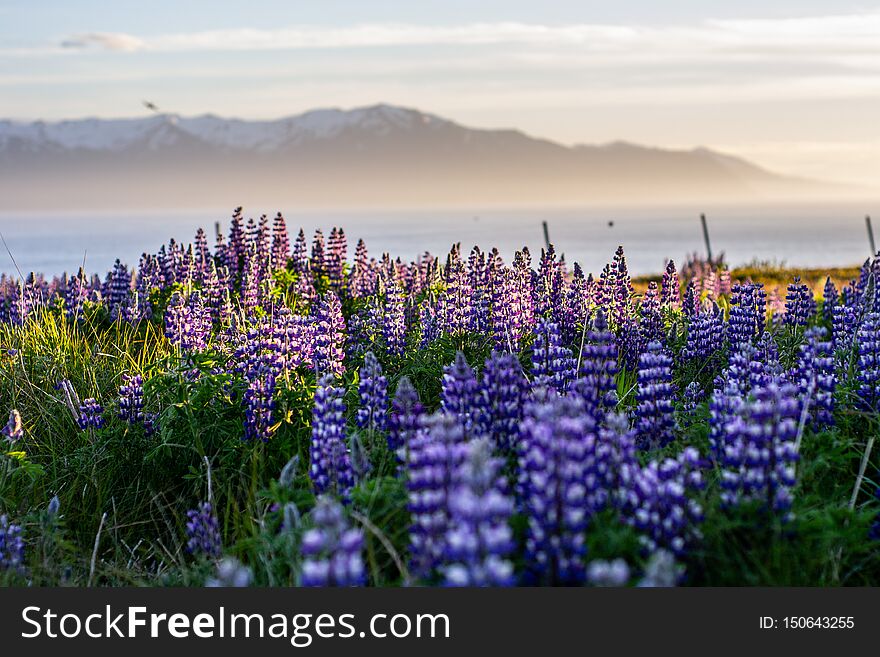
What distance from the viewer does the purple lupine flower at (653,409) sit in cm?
543

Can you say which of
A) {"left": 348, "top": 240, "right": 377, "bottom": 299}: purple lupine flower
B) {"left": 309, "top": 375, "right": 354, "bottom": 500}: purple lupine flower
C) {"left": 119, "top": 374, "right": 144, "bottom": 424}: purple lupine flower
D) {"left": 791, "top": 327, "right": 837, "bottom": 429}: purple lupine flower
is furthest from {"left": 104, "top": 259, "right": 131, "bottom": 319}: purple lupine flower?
{"left": 791, "top": 327, "right": 837, "bottom": 429}: purple lupine flower

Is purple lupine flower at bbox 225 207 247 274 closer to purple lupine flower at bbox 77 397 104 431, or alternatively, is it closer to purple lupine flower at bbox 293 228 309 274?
purple lupine flower at bbox 293 228 309 274

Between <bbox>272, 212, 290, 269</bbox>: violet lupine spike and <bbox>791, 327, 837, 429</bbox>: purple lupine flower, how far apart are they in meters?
7.33

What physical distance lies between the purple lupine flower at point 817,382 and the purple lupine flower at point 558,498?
251 cm

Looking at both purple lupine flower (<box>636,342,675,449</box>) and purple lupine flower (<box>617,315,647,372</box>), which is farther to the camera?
purple lupine flower (<box>617,315,647,372</box>)

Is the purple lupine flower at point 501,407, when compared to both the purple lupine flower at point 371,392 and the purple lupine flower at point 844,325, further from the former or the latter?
the purple lupine flower at point 844,325

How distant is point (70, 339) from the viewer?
9.74 metres

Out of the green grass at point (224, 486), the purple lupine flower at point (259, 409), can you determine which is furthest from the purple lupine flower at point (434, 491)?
the purple lupine flower at point (259, 409)

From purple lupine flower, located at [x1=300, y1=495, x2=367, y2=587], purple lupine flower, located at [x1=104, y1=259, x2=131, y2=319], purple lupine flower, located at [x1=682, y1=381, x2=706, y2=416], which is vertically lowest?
purple lupine flower, located at [x1=682, y1=381, x2=706, y2=416]

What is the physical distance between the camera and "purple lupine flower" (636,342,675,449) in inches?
214

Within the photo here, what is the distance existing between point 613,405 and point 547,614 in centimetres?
266

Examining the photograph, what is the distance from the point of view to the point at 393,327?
805cm

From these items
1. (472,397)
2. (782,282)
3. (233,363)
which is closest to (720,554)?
(472,397)

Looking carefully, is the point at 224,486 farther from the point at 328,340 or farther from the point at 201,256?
the point at 201,256
